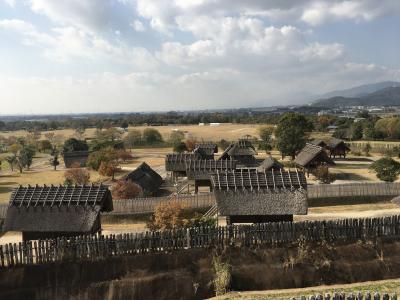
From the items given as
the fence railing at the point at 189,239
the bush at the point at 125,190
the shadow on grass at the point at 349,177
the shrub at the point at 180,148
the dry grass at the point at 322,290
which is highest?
the fence railing at the point at 189,239

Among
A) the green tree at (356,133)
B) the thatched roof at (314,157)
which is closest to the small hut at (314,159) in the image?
the thatched roof at (314,157)

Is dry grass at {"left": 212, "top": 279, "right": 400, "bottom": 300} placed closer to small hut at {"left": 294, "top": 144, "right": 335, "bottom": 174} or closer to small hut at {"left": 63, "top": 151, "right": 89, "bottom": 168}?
small hut at {"left": 294, "top": 144, "right": 335, "bottom": 174}

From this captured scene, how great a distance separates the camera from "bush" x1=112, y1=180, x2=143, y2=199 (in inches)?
1342

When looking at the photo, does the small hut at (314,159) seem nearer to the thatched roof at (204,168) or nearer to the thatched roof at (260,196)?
the thatched roof at (204,168)

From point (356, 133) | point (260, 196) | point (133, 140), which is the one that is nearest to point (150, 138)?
point (133, 140)

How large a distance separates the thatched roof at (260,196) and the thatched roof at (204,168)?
1311cm

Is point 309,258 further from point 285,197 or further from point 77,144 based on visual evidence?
point 77,144

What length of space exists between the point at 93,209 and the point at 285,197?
1089 cm

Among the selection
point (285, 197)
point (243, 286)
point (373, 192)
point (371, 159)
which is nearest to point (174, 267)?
point (243, 286)

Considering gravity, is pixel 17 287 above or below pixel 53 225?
below

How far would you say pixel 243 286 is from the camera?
18172 millimetres

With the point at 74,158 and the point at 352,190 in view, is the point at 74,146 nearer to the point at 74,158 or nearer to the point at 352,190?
the point at 74,158

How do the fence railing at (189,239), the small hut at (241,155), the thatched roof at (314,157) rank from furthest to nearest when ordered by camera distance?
the small hut at (241,155), the thatched roof at (314,157), the fence railing at (189,239)

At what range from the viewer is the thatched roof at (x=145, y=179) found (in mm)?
36984
